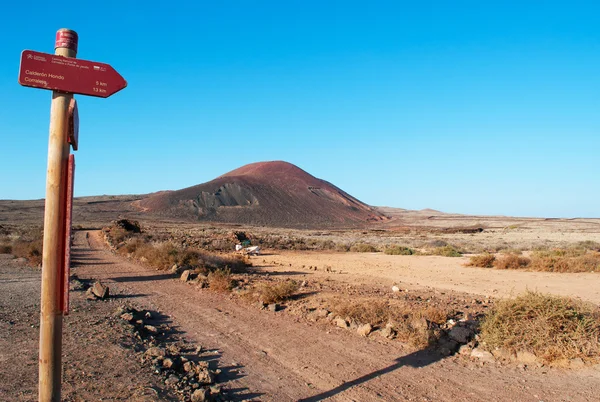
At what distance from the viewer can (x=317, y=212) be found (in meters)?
106

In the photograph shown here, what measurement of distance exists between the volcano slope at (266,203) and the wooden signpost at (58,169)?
82.2 meters

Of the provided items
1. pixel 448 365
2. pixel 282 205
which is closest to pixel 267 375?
pixel 448 365

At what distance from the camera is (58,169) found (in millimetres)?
3756

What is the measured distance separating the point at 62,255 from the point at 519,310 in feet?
21.2

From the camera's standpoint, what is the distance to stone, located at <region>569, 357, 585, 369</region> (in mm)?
6385

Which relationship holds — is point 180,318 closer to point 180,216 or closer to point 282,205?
point 180,216

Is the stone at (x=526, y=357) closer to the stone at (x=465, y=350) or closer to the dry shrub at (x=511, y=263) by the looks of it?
the stone at (x=465, y=350)

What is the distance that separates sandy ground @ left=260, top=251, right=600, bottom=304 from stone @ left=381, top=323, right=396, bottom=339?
5089mm

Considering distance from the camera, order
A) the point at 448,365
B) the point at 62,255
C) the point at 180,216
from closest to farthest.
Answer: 1. the point at 62,255
2. the point at 448,365
3. the point at 180,216

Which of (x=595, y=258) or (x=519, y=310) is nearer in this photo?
(x=519, y=310)

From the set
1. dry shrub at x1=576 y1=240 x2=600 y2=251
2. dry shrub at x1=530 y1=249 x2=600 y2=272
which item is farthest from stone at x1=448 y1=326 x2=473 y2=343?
dry shrub at x1=576 y1=240 x2=600 y2=251

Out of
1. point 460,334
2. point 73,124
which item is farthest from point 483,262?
point 73,124

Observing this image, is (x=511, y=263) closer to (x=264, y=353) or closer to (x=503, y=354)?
(x=503, y=354)

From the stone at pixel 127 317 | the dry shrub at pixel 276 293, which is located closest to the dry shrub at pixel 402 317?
the dry shrub at pixel 276 293
